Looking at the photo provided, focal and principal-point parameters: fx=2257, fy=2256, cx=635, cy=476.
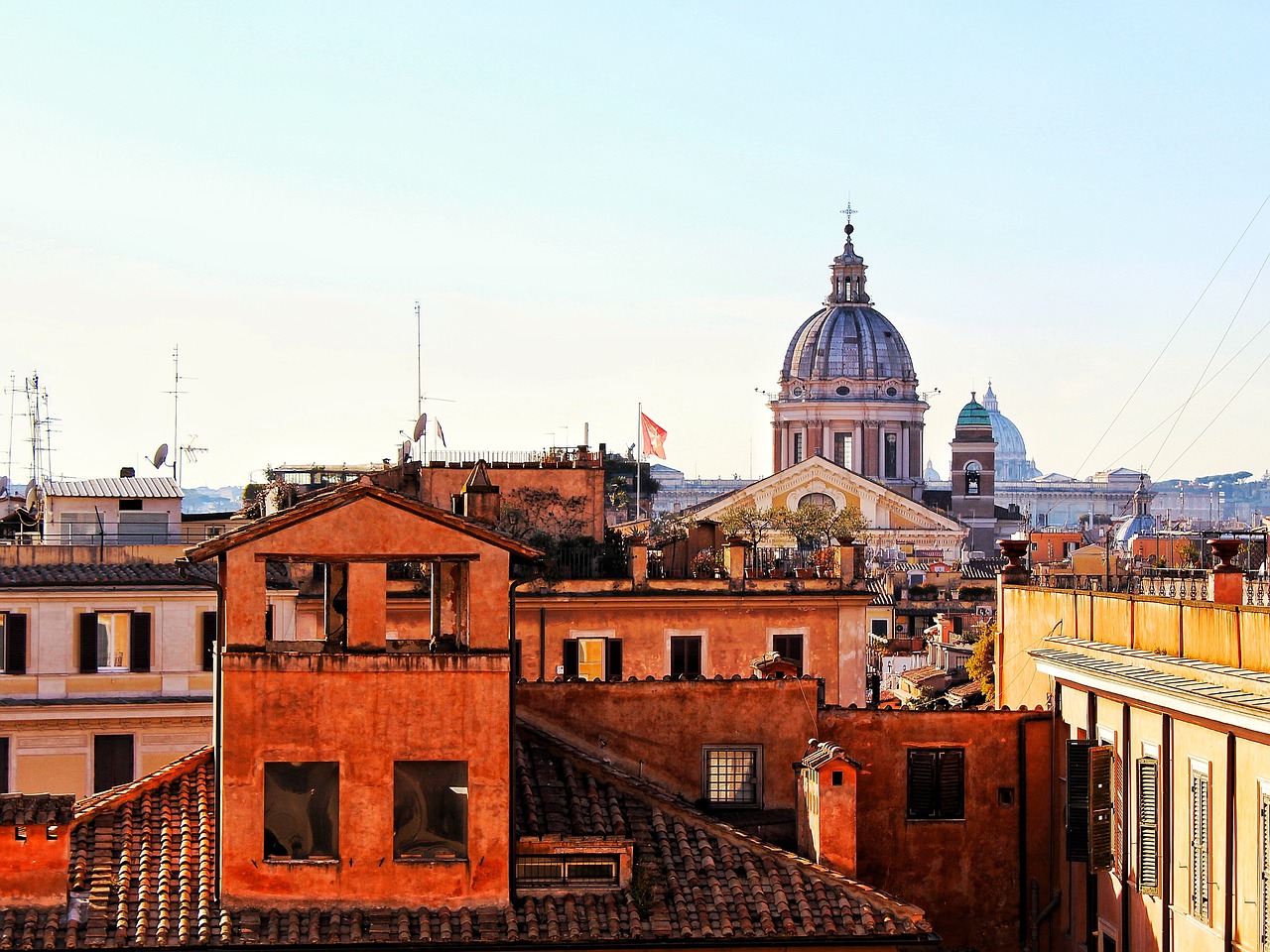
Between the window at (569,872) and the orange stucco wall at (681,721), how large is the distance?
2.98m

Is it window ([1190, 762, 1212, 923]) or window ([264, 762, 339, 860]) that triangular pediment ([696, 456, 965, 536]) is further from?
window ([264, 762, 339, 860])

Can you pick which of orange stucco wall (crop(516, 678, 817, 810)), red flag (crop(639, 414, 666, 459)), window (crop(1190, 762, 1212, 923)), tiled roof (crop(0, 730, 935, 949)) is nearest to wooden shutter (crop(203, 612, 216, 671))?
orange stucco wall (crop(516, 678, 817, 810))

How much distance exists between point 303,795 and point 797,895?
3835 mm

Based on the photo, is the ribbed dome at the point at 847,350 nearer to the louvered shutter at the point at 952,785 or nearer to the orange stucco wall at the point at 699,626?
the orange stucco wall at the point at 699,626

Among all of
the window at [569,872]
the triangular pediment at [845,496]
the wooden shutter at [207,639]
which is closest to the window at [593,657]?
the wooden shutter at [207,639]

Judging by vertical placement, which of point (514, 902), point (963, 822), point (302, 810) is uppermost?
point (302, 810)

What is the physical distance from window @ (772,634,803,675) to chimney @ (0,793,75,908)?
13074mm

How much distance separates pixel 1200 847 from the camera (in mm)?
17078

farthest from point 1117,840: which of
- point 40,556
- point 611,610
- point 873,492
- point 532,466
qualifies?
point 873,492

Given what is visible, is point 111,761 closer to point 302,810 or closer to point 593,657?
point 593,657

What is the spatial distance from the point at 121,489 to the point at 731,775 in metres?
16.7

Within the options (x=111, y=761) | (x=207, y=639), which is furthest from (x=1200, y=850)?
(x=111, y=761)

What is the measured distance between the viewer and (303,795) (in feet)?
55.4

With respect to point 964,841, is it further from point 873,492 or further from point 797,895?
point 873,492
